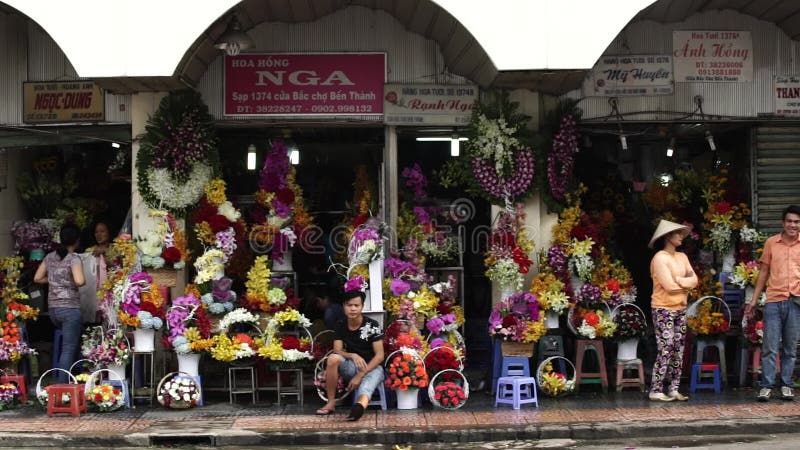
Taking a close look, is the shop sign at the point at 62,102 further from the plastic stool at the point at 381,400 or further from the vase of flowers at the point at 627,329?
the vase of flowers at the point at 627,329

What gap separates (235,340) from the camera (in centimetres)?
1131

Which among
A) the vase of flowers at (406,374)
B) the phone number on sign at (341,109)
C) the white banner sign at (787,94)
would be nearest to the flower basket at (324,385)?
the vase of flowers at (406,374)

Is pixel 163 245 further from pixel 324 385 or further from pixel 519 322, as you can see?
pixel 519 322

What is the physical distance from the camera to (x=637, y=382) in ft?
39.3

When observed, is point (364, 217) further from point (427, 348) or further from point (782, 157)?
point (782, 157)

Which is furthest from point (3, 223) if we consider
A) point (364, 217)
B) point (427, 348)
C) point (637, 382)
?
point (637, 382)

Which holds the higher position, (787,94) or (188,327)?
(787,94)

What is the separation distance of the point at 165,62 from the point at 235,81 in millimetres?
1495

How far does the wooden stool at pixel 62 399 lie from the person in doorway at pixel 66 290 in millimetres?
886

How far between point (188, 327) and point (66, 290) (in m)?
1.57

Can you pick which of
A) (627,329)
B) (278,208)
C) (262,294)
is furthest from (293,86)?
(627,329)

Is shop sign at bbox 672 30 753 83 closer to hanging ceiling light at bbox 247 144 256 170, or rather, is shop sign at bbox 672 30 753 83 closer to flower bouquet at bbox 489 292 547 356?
flower bouquet at bbox 489 292 547 356

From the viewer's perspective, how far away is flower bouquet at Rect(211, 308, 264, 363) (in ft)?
36.8

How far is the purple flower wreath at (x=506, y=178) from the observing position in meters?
12.1
